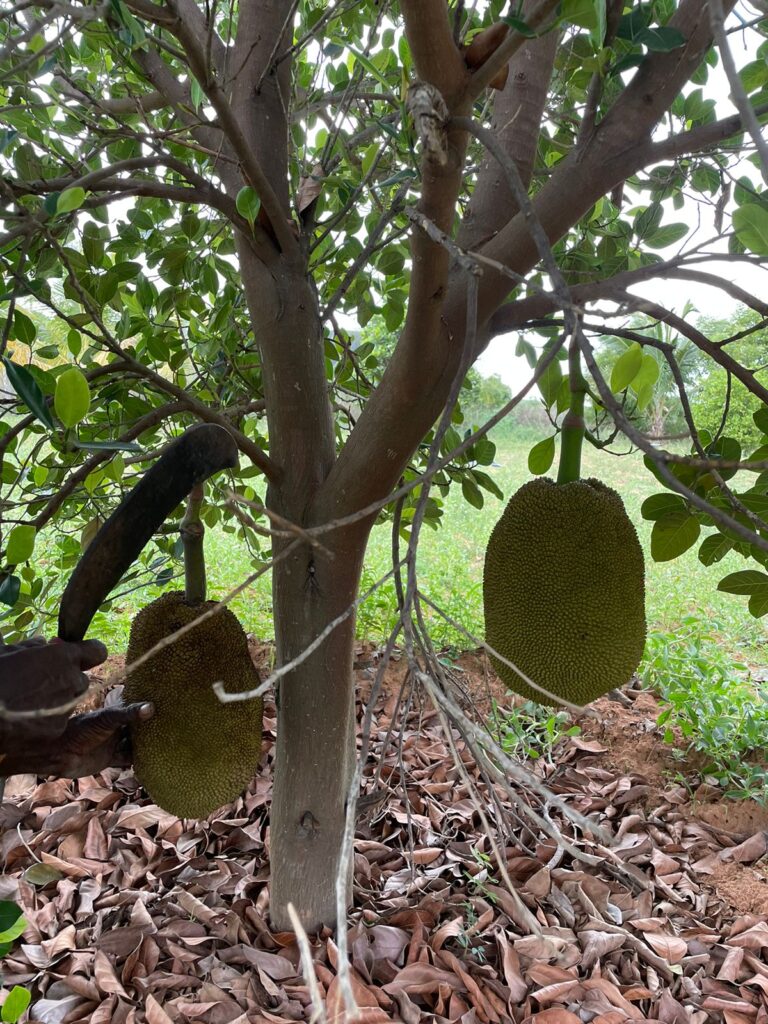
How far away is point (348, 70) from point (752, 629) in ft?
8.39

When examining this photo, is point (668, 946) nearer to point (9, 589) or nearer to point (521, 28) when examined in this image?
point (9, 589)

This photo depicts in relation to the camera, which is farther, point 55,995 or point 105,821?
point 105,821

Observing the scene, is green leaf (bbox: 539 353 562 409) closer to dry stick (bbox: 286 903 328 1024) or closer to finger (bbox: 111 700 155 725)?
finger (bbox: 111 700 155 725)

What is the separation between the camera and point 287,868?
4.09ft

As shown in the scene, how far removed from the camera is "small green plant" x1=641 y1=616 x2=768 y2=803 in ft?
6.15

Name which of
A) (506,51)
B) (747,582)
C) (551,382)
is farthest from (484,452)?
(506,51)

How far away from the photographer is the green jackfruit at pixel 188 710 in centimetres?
106

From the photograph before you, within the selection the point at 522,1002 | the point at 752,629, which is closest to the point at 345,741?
→ the point at 522,1002

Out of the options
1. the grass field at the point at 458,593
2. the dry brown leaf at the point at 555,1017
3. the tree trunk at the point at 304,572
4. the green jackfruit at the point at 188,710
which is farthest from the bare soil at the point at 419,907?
the grass field at the point at 458,593

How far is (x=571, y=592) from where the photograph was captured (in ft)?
3.17

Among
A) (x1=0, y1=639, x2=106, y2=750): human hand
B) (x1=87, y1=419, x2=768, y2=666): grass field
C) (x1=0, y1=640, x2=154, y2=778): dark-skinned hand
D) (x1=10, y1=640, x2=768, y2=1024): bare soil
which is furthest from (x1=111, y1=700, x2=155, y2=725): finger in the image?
(x1=87, y1=419, x2=768, y2=666): grass field

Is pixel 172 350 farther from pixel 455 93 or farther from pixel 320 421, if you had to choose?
pixel 455 93

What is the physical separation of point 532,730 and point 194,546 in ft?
4.41

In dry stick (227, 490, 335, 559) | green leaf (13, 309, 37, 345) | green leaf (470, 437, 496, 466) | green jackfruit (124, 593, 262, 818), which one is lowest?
green jackfruit (124, 593, 262, 818)
